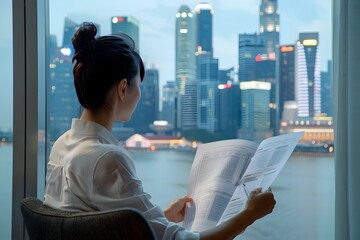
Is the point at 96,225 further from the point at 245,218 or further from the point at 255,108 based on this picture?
the point at 255,108

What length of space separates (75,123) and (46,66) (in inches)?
35.9

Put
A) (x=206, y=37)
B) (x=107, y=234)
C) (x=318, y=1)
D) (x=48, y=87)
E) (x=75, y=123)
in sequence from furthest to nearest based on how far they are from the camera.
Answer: (x=48, y=87) < (x=206, y=37) < (x=318, y=1) < (x=75, y=123) < (x=107, y=234)

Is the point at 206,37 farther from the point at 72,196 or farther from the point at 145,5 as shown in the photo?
the point at 72,196

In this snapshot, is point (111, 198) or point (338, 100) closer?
point (111, 198)

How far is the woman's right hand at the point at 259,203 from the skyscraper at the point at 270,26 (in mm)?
809

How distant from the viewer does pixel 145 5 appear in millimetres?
2008

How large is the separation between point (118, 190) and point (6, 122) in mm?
1166

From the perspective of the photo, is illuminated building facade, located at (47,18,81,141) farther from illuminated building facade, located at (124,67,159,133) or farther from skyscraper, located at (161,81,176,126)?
skyscraper, located at (161,81,176,126)

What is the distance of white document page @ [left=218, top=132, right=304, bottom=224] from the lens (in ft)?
3.86

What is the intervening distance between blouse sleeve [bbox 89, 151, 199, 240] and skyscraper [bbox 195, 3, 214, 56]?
952 mm

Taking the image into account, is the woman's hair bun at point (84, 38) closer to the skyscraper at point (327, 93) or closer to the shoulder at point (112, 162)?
the shoulder at point (112, 162)

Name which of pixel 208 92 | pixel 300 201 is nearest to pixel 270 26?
pixel 208 92

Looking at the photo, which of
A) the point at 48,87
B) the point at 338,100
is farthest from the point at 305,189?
the point at 48,87

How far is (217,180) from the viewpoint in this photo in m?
1.32
